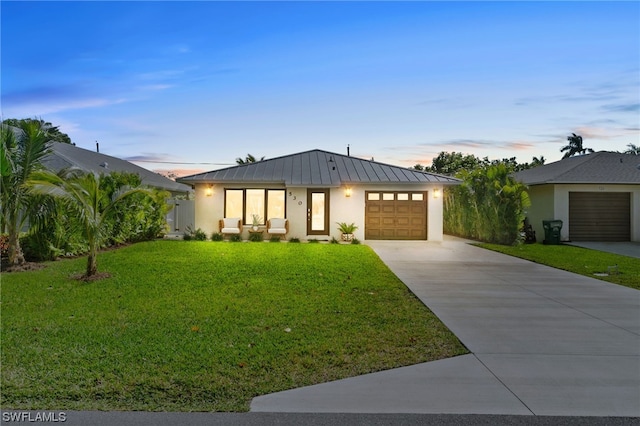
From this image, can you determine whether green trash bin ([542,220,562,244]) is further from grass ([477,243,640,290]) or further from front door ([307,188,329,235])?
front door ([307,188,329,235])

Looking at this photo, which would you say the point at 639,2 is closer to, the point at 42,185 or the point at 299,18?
the point at 299,18

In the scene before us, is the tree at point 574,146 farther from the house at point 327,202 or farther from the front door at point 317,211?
the front door at point 317,211

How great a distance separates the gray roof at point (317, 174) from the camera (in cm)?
1848

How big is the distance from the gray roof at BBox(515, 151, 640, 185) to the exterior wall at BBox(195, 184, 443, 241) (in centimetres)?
532

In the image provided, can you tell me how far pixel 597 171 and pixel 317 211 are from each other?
13196 mm

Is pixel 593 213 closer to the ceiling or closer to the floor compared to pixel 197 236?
closer to the ceiling

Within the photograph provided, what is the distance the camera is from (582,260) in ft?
44.2

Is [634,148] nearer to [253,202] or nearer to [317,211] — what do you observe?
[317,211]

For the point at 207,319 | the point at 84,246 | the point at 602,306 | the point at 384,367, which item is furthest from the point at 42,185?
the point at 602,306

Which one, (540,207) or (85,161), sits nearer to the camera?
(85,161)

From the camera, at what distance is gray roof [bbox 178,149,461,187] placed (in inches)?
728

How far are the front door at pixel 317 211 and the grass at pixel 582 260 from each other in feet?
21.6

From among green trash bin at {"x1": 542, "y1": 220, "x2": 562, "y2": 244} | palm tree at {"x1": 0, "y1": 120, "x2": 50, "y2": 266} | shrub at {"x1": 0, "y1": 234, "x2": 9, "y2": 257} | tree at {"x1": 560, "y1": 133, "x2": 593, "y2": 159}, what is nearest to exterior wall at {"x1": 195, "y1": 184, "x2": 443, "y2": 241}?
green trash bin at {"x1": 542, "y1": 220, "x2": 562, "y2": 244}

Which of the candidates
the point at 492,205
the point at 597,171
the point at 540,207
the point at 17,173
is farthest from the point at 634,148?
the point at 17,173
